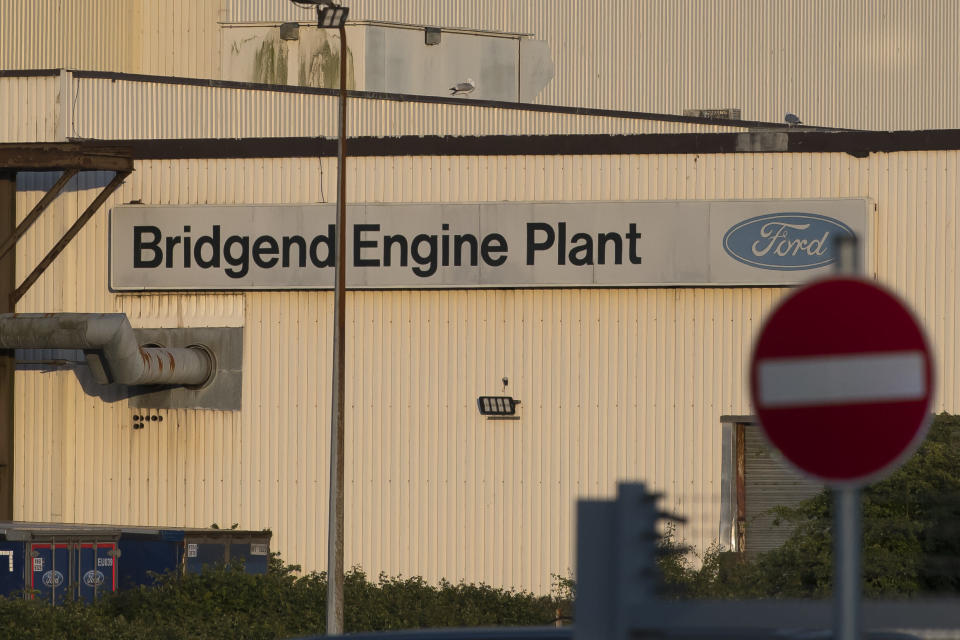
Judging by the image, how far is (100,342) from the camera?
22.6 m

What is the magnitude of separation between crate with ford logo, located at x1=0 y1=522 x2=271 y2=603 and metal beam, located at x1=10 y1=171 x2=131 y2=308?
15.8 ft

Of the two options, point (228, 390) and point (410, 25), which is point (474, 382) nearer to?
point (228, 390)

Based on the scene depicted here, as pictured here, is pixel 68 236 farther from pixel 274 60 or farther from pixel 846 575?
pixel 846 575

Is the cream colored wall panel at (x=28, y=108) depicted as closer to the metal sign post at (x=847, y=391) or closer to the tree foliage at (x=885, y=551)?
the tree foliage at (x=885, y=551)

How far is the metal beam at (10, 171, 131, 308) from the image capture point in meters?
24.9

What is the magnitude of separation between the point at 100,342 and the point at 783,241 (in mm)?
10874

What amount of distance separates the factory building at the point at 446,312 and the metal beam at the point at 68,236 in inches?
4.3

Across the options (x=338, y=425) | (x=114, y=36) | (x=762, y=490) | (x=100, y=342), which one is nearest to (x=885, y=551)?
(x=338, y=425)

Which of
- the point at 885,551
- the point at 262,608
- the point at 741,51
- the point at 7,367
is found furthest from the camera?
the point at 741,51

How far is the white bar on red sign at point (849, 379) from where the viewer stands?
13.9ft

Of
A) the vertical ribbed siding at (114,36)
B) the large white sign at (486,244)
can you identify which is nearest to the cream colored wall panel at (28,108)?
the vertical ribbed siding at (114,36)

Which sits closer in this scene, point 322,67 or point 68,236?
point 68,236

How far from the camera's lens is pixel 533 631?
5715 millimetres

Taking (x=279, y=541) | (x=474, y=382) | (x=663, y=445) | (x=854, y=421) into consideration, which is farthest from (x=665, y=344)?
(x=854, y=421)
